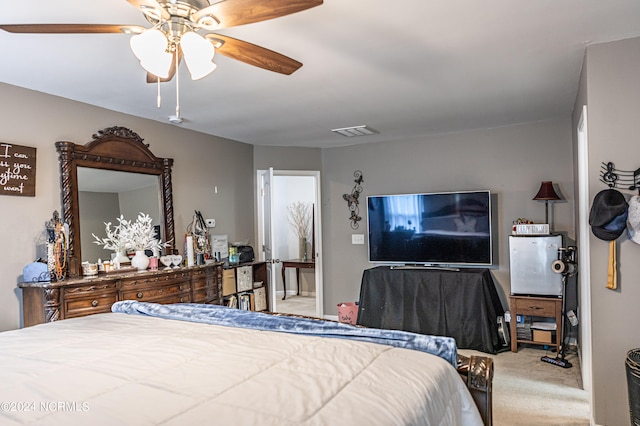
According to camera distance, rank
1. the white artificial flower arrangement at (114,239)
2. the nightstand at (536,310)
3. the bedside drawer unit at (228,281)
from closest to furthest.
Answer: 1. the white artificial flower arrangement at (114,239)
2. the nightstand at (536,310)
3. the bedside drawer unit at (228,281)

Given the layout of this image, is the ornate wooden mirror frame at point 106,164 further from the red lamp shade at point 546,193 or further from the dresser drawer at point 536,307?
the red lamp shade at point 546,193

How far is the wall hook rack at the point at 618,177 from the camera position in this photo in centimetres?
244

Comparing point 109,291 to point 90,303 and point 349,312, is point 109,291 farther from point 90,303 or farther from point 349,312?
point 349,312

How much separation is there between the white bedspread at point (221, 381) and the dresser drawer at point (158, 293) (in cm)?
157

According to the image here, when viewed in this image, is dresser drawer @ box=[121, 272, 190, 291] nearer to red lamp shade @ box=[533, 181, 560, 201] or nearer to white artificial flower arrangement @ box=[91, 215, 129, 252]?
white artificial flower arrangement @ box=[91, 215, 129, 252]

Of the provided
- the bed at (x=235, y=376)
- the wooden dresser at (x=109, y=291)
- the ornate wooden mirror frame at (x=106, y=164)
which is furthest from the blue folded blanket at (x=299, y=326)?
the ornate wooden mirror frame at (x=106, y=164)

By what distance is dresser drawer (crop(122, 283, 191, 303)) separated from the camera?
136 inches

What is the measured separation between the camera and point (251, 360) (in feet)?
4.91

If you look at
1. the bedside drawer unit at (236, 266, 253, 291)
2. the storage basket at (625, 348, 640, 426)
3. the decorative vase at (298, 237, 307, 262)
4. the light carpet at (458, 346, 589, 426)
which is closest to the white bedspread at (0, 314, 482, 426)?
the storage basket at (625, 348, 640, 426)

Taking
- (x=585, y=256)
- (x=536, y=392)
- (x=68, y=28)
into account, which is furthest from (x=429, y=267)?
(x=68, y=28)

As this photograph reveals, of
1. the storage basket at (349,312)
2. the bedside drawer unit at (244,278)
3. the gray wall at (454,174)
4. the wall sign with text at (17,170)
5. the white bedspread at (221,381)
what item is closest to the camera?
the white bedspread at (221,381)

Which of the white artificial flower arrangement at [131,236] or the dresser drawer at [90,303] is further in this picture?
the white artificial flower arrangement at [131,236]

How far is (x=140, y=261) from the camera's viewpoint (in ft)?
12.4

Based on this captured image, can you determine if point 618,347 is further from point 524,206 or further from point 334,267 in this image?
point 334,267
